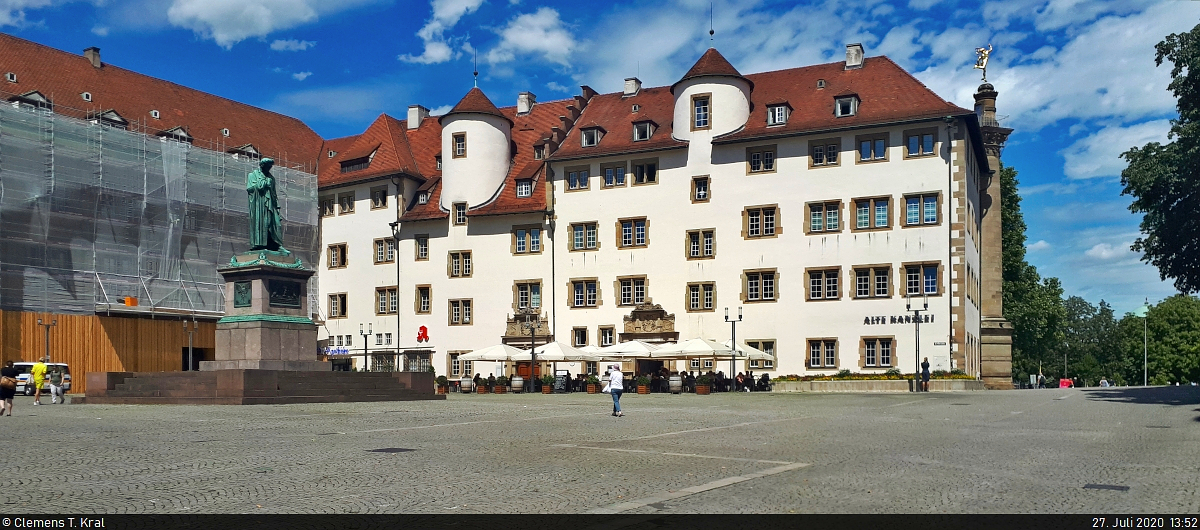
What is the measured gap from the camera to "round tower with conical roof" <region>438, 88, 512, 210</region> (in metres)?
63.9

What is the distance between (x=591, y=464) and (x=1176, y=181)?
98.5 feet

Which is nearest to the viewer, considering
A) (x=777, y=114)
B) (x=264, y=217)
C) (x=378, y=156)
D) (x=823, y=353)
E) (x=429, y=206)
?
(x=264, y=217)

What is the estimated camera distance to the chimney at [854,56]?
58.9 m

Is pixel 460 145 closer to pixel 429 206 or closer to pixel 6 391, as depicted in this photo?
pixel 429 206

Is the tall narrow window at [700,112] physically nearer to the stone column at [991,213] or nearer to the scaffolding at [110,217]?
the stone column at [991,213]

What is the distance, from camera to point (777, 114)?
5703cm

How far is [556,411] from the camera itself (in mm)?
29109

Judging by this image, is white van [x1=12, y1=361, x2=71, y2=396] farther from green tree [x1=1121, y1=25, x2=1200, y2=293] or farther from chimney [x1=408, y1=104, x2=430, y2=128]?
green tree [x1=1121, y1=25, x2=1200, y2=293]

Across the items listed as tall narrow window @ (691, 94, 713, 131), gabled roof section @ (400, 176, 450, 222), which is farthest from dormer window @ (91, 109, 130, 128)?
tall narrow window @ (691, 94, 713, 131)

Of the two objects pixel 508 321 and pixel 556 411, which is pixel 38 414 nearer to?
pixel 556 411

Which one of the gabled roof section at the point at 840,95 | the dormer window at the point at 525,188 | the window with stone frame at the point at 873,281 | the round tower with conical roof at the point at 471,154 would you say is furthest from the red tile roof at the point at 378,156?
the window with stone frame at the point at 873,281

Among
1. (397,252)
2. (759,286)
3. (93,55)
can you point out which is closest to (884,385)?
(759,286)

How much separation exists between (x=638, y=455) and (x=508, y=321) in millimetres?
46631
